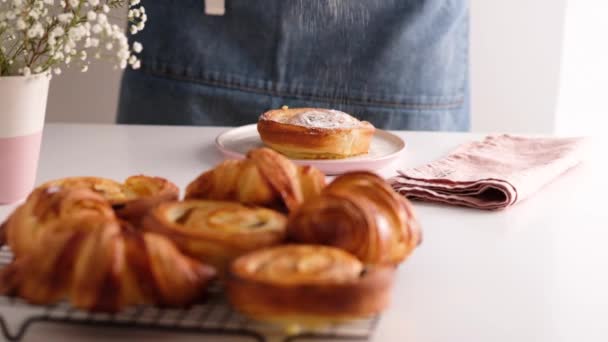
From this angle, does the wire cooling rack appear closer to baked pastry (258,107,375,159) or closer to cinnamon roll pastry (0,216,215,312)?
cinnamon roll pastry (0,216,215,312)

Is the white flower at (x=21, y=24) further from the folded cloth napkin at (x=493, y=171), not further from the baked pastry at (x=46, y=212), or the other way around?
the folded cloth napkin at (x=493, y=171)

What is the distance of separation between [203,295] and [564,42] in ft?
6.29

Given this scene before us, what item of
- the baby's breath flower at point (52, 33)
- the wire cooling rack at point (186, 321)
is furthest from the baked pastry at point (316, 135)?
the wire cooling rack at point (186, 321)

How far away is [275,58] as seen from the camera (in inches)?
60.1

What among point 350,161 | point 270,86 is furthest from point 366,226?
point 270,86

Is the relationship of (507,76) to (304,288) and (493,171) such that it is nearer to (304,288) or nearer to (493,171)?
(493,171)

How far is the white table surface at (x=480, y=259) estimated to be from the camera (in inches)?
24.5

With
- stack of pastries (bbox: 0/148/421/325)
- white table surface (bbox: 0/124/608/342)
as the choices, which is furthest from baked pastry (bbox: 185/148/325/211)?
white table surface (bbox: 0/124/608/342)

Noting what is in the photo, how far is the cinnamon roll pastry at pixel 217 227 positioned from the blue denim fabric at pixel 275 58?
0.88 metres

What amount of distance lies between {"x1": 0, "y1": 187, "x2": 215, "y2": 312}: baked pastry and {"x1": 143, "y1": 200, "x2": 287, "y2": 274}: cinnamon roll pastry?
17mm

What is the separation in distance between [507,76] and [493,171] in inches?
51.6

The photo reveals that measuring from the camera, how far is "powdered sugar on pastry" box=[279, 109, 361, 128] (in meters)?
1.12

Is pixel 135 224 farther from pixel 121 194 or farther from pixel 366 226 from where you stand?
pixel 366 226

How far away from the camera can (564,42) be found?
7.50ft
